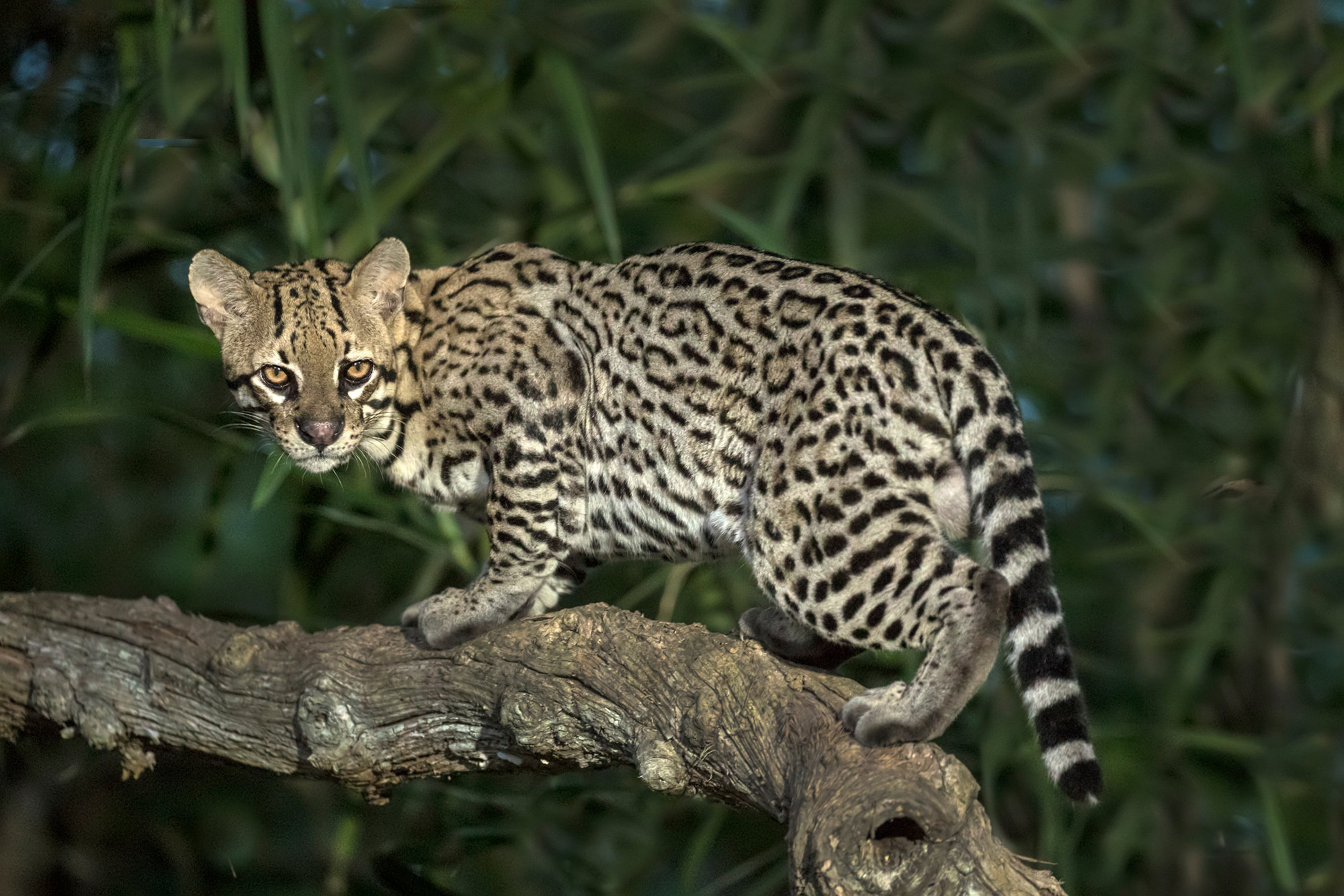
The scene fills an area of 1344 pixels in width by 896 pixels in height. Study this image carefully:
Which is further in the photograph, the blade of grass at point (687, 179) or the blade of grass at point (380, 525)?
the blade of grass at point (687, 179)

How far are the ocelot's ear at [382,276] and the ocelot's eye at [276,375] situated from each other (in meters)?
0.34

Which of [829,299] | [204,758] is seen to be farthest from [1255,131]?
[204,758]

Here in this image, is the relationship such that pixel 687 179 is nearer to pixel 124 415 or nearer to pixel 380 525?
pixel 380 525

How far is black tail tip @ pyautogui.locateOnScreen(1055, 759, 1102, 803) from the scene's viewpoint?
2.46 m

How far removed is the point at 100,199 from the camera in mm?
3980

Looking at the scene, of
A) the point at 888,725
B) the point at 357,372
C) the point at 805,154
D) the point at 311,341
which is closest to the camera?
the point at 888,725

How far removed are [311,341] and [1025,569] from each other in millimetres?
2091

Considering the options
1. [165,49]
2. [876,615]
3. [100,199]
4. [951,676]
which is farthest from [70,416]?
[951,676]

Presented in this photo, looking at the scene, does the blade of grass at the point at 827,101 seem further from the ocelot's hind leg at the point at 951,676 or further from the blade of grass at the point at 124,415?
the ocelot's hind leg at the point at 951,676

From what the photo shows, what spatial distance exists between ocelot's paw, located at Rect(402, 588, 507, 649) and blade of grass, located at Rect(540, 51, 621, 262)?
1460 mm

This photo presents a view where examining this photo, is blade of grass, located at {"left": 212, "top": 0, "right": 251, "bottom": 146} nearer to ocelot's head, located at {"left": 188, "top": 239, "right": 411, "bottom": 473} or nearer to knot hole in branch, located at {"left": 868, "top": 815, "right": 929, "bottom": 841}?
ocelot's head, located at {"left": 188, "top": 239, "right": 411, "bottom": 473}

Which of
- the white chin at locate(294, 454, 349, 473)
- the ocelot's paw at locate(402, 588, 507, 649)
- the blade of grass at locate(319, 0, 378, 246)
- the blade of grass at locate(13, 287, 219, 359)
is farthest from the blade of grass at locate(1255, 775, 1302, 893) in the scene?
the blade of grass at locate(13, 287, 219, 359)

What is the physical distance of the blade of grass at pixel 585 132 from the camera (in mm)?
4301

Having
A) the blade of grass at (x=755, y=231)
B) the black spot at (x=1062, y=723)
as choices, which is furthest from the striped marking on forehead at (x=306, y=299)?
the black spot at (x=1062, y=723)
